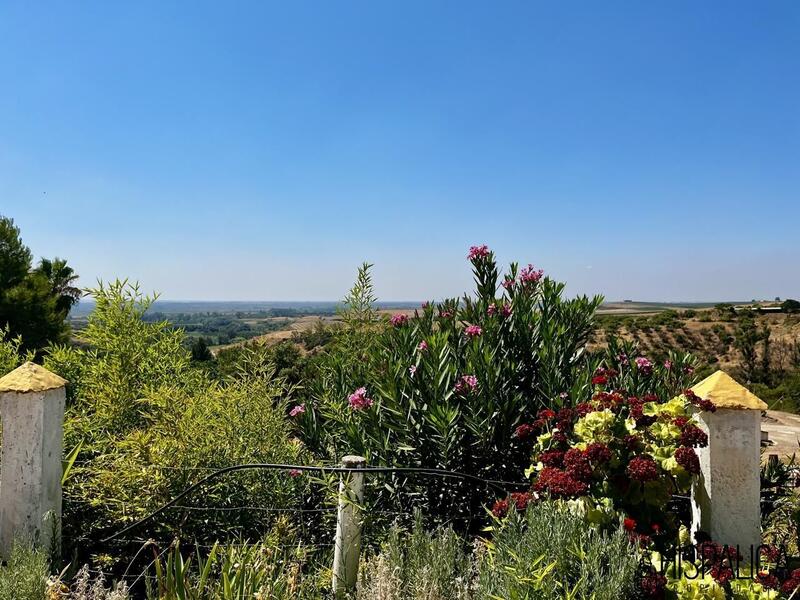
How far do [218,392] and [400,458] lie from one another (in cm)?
137

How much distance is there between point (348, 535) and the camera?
2820 millimetres

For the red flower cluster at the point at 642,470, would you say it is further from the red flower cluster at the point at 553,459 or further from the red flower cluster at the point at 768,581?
the red flower cluster at the point at 768,581

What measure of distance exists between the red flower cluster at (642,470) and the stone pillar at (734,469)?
1.23 feet

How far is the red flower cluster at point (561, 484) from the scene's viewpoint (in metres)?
2.33

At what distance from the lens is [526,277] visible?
4.45 metres

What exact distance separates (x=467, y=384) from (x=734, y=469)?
153 centimetres

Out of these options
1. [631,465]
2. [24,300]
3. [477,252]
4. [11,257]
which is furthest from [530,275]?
[11,257]

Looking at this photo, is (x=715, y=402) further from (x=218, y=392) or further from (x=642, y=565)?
(x=218, y=392)

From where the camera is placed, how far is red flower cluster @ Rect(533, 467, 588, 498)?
2.33 m

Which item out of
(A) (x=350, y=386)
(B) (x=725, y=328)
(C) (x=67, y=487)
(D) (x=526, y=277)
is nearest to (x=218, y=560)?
(C) (x=67, y=487)

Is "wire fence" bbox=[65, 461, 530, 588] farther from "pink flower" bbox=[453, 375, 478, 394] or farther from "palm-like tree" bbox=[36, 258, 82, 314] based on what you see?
"palm-like tree" bbox=[36, 258, 82, 314]

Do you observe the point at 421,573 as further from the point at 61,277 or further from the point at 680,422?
the point at 61,277

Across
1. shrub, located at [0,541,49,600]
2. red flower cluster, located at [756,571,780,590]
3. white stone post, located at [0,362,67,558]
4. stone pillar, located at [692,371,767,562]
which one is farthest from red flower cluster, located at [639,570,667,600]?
white stone post, located at [0,362,67,558]

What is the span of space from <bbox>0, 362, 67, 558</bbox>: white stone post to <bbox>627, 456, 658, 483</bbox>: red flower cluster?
2958mm
